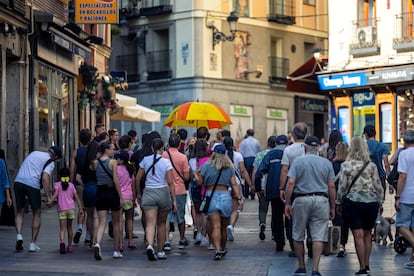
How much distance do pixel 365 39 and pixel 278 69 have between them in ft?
47.2

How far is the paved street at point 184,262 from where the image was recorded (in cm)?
1451

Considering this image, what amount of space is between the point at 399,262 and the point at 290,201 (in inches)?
95.7

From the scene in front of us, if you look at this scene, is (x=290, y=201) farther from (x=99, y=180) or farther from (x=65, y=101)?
(x=65, y=101)

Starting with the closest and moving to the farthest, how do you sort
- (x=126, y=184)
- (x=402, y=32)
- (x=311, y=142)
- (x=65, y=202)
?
1. (x=311, y=142)
2. (x=65, y=202)
3. (x=126, y=184)
4. (x=402, y=32)

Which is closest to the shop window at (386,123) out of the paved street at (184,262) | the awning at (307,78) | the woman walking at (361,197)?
the awning at (307,78)

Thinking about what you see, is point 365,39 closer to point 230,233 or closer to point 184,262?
point 230,233

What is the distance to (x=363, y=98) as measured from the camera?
38875mm

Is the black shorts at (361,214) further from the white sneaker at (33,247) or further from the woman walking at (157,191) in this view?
the white sneaker at (33,247)

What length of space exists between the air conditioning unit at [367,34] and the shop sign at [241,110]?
12.7 meters

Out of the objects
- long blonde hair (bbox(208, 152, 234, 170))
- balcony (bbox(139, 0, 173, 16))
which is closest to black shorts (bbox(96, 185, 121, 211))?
long blonde hair (bbox(208, 152, 234, 170))

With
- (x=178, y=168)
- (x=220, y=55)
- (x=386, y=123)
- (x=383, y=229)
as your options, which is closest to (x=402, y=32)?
(x=386, y=123)

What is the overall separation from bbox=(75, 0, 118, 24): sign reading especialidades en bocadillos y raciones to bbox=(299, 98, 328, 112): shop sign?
28309mm

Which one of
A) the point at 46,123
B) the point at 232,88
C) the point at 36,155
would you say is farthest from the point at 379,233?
the point at 232,88

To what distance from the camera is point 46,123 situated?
27.4 meters
